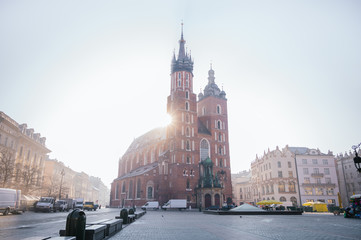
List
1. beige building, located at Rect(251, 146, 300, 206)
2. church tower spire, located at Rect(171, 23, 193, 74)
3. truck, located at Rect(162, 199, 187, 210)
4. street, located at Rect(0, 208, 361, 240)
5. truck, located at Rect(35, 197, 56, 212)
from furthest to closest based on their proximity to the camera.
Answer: church tower spire, located at Rect(171, 23, 193, 74) < beige building, located at Rect(251, 146, 300, 206) < truck, located at Rect(162, 199, 187, 210) < truck, located at Rect(35, 197, 56, 212) < street, located at Rect(0, 208, 361, 240)

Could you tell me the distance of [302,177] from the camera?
2467 inches

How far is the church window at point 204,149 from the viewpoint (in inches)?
2349

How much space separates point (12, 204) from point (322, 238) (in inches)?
1122

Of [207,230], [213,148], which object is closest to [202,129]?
[213,148]

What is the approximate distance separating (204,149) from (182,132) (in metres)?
7.19

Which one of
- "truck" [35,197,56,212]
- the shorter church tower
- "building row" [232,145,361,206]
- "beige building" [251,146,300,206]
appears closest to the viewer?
"truck" [35,197,56,212]

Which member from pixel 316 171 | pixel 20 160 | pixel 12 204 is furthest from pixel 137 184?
pixel 316 171

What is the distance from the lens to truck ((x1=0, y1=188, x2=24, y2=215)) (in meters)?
25.3

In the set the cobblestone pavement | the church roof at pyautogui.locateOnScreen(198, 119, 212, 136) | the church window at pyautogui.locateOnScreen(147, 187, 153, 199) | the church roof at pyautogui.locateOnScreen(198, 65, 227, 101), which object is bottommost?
the cobblestone pavement

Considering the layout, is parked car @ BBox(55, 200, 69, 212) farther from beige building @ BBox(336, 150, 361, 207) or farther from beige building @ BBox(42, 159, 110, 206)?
beige building @ BBox(336, 150, 361, 207)

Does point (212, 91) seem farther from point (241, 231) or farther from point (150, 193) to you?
point (241, 231)

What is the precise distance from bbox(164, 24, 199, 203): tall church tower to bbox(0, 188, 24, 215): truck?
97.8ft

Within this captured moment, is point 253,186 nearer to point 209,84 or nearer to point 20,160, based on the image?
point 209,84

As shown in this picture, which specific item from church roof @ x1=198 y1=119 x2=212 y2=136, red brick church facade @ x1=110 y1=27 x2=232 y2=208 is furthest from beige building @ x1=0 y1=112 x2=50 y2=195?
church roof @ x1=198 y1=119 x2=212 y2=136
